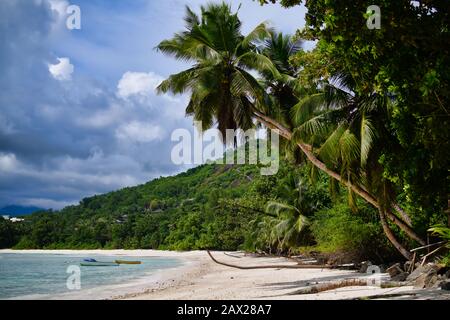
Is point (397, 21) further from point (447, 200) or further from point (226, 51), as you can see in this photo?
point (226, 51)

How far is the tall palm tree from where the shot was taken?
13.7 m

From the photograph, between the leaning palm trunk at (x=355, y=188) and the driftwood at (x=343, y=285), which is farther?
the leaning palm trunk at (x=355, y=188)

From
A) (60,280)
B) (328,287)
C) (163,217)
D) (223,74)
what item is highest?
(223,74)

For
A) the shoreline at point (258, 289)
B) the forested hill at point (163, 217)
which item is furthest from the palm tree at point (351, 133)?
the forested hill at point (163, 217)

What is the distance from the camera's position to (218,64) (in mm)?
13789

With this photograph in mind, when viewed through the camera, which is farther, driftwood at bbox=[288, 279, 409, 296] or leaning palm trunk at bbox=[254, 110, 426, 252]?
leaning palm trunk at bbox=[254, 110, 426, 252]

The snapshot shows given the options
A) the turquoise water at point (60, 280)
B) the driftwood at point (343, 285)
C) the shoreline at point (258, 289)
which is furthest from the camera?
the turquoise water at point (60, 280)

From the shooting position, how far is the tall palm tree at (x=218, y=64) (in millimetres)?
13703
